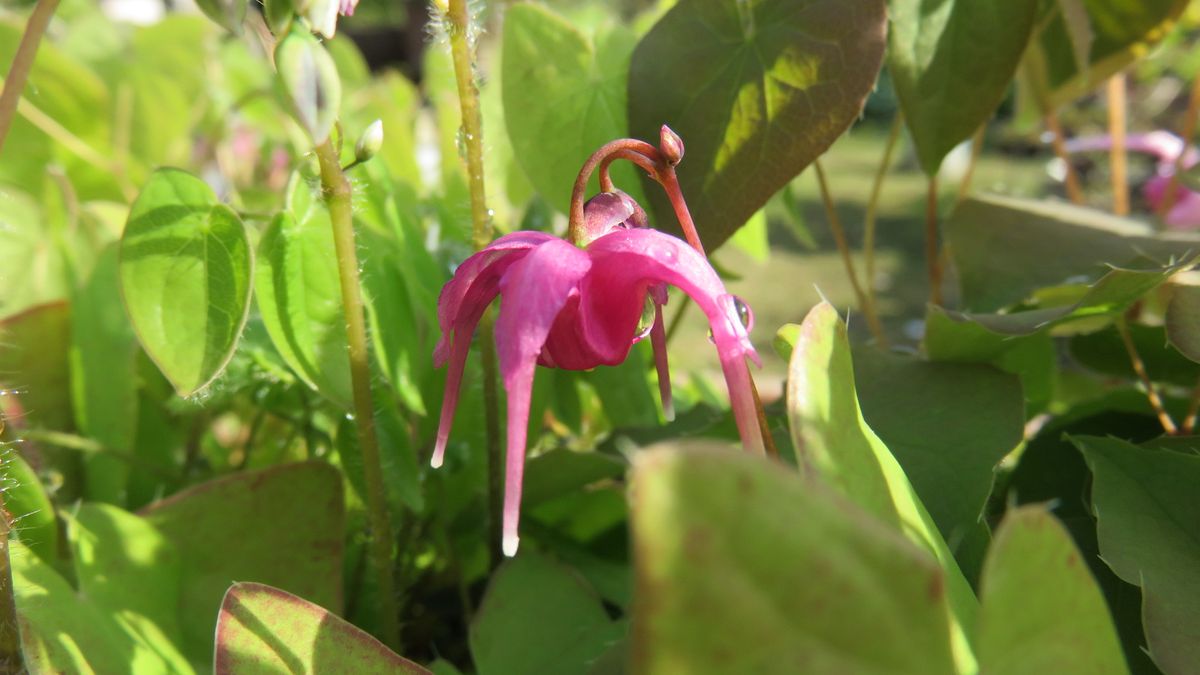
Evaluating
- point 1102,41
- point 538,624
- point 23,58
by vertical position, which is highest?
point 23,58

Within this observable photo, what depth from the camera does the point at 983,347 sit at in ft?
1.27

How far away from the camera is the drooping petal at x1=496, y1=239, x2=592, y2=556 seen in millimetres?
222

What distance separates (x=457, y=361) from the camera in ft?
0.87

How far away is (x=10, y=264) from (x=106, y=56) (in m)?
0.37

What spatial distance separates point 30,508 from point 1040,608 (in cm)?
35

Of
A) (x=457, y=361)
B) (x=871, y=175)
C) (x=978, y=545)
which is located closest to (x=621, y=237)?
(x=457, y=361)

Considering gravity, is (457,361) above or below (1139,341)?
above

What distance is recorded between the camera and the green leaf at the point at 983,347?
375 millimetres

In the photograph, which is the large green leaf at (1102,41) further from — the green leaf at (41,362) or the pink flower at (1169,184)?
the green leaf at (41,362)

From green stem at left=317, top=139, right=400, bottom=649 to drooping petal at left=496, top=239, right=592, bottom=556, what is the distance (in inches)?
3.4

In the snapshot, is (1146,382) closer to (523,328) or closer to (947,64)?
(947,64)

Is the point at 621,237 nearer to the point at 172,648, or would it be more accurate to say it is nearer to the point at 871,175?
the point at 172,648

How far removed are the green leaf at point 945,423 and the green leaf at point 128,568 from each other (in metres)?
0.26

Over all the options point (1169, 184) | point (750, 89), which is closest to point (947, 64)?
point (750, 89)
